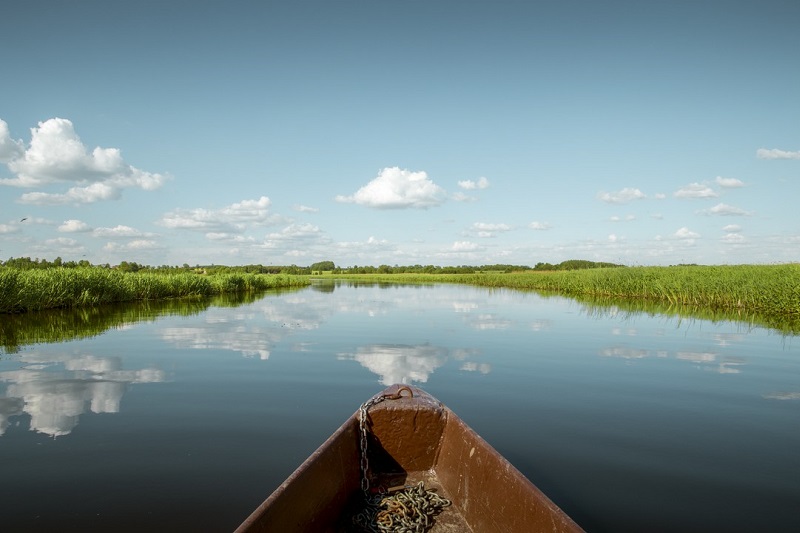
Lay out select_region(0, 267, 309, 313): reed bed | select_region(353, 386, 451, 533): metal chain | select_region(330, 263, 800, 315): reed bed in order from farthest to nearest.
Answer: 1. select_region(330, 263, 800, 315): reed bed
2. select_region(0, 267, 309, 313): reed bed
3. select_region(353, 386, 451, 533): metal chain

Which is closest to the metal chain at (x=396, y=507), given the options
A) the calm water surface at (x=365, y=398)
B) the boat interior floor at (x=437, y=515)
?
the boat interior floor at (x=437, y=515)

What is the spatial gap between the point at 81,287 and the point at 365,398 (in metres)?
19.9

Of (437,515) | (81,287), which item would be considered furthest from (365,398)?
(81,287)

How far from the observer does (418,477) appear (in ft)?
12.9

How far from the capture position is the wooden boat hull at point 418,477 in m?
2.50

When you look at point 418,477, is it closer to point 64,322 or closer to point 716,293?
point 64,322

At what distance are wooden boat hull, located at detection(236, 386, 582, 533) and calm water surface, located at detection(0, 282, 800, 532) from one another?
92 centimetres

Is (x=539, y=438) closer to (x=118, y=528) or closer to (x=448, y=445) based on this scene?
(x=448, y=445)

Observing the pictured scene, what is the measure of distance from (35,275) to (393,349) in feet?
57.7

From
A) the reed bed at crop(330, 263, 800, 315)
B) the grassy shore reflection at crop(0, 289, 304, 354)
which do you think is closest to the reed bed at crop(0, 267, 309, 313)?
the grassy shore reflection at crop(0, 289, 304, 354)

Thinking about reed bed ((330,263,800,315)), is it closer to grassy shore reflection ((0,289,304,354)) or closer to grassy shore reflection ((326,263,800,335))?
grassy shore reflection ((326,263,800,335))

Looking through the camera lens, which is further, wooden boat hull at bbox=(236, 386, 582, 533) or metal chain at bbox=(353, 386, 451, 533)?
metal chain at bbox=(353, 386, 451, 533)

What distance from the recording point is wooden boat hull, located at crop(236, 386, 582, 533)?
250cm

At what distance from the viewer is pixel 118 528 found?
3.35 meters
